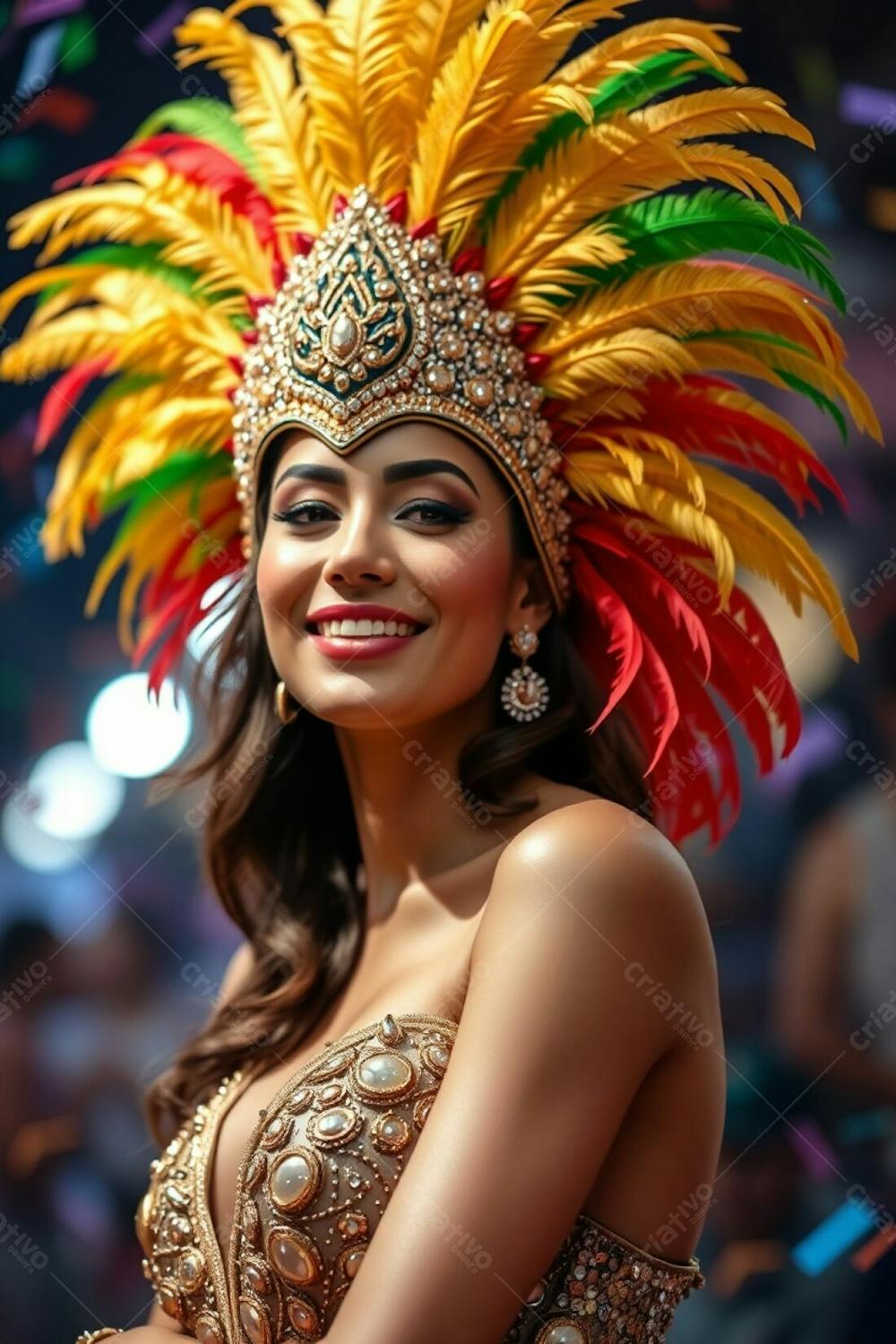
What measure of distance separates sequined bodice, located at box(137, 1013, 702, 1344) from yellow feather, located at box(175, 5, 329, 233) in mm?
1105

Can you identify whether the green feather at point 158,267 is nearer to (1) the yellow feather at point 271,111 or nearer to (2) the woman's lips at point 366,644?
(1) the yellow feather at point 271,111

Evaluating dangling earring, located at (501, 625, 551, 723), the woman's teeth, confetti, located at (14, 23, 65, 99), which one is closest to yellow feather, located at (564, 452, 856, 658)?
dangling earring, located at (501, 625, 551, 723)

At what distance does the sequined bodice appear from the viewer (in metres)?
1.89

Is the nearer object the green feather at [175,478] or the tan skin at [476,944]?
the tan skin at [476,944]

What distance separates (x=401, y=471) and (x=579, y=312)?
1.09 ft

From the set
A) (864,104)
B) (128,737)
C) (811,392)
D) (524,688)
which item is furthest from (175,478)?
(864,104)

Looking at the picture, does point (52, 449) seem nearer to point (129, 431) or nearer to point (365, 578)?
point (129, 431)

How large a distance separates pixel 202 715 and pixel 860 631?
1857 mm

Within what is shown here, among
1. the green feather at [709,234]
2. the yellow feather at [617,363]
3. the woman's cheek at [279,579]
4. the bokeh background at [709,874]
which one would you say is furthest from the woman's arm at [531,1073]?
the bokeh background at [709,874]

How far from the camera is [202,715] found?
103 inches

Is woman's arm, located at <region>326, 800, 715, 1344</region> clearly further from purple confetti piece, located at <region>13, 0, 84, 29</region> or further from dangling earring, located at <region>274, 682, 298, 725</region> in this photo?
purple confetti piece, located at <region>13, 0, 84, 29</region>

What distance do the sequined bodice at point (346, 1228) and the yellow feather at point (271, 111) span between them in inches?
43.5

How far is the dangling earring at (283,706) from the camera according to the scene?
2.33 m

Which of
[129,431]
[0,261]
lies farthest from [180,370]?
[0,261]
